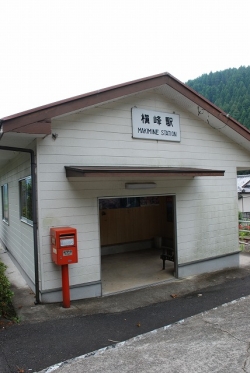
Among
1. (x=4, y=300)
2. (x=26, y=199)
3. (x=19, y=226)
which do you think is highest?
(x=26, y=199)

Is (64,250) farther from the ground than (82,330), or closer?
farther from the ground

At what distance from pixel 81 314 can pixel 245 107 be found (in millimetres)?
59898

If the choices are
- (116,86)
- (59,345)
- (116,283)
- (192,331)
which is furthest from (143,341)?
(116,86)

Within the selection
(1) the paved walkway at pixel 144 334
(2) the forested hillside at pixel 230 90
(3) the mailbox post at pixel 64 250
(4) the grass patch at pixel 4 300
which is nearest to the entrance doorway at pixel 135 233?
(1) the paved walkway at pixel 144 334

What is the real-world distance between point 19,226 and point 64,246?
297cm

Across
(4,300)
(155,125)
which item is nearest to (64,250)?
(4,300)

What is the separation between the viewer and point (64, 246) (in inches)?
219

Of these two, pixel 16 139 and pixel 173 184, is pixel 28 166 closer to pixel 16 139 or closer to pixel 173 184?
pixel 16 139

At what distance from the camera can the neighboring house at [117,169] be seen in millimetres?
5871

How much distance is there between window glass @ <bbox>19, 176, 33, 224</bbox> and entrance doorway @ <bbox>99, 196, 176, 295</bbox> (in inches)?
112

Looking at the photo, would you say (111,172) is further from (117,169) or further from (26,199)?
(26,199)

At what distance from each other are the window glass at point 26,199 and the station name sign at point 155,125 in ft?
8.71

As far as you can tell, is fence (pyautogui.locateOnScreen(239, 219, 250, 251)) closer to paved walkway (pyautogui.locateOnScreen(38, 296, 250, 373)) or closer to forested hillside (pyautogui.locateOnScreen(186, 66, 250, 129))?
paved walkway (pyautogui.locateOnScreen(38, 296, 250, 373))

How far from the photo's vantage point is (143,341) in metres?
4.34
